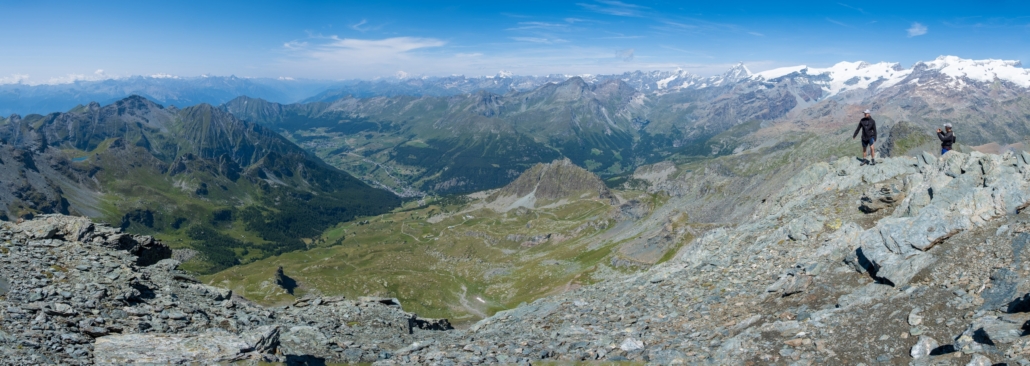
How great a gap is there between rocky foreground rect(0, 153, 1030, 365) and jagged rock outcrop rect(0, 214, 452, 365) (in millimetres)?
98

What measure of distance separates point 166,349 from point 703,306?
84.5 ft

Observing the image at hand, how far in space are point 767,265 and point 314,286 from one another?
5736 inches

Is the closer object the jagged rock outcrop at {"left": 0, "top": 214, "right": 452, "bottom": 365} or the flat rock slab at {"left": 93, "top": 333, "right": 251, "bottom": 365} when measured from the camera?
the flat rock slab at {"left": 93, "top": 333, "right": 251, "bottom": 365}

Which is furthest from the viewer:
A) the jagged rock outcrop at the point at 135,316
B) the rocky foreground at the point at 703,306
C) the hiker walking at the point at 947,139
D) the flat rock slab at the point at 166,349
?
the hiker walking at the point at 947,139

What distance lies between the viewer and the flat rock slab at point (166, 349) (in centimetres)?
1799

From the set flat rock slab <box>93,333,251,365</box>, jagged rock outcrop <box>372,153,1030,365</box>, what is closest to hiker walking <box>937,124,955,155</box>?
jagged rock outcrop <box>372,153,1030,365</box>

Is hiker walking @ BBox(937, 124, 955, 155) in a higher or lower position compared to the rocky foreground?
higher

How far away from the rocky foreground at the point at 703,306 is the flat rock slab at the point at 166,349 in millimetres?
73

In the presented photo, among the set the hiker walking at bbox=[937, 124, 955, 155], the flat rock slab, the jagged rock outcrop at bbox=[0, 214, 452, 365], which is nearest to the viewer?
the flat rock slab

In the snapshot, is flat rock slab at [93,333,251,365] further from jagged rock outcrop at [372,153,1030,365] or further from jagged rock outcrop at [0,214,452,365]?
jagged rock outcrop at [372,153,1030,365]

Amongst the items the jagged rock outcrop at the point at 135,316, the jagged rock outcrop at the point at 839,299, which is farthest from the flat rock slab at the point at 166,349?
the jagged rock outcrop at the point at 839,299

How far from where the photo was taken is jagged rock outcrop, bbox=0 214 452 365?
60.4 feet

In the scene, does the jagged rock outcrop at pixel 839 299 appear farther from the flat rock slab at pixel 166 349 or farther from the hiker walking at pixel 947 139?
the flat rock slab at pixel 166 349

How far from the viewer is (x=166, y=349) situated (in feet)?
62.3
